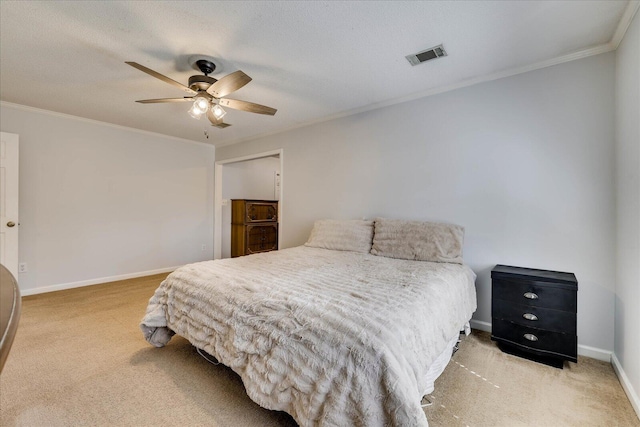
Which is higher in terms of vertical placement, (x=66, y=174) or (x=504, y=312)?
(x=66, y=174)

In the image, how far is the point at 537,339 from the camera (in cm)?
215

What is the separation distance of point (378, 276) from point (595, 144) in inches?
78.6

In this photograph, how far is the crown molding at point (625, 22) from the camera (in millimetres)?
1729

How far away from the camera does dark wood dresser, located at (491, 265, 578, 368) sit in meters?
2.06

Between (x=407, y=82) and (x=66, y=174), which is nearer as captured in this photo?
(x=407, y=82)

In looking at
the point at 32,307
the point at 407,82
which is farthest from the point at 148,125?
the point at 407,82

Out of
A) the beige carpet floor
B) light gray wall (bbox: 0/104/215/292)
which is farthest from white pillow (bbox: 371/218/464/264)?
light gray wall (bbox: 0/104/215/292)

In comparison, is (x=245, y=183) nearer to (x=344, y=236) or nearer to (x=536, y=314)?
(x=344, y=236)

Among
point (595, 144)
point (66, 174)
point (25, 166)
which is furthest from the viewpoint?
point (66, 174)

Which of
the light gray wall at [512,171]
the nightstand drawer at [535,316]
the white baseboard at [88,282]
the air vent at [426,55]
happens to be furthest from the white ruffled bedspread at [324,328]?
the white baseboard at [88,282]

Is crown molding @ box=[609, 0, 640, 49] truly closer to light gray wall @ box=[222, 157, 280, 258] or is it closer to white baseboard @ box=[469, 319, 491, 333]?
white baseboard @ box=[469, 319, 491, 333]

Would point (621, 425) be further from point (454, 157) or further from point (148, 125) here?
point (148, 125)

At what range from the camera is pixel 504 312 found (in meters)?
2.28

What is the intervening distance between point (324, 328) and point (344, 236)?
1.97 m
